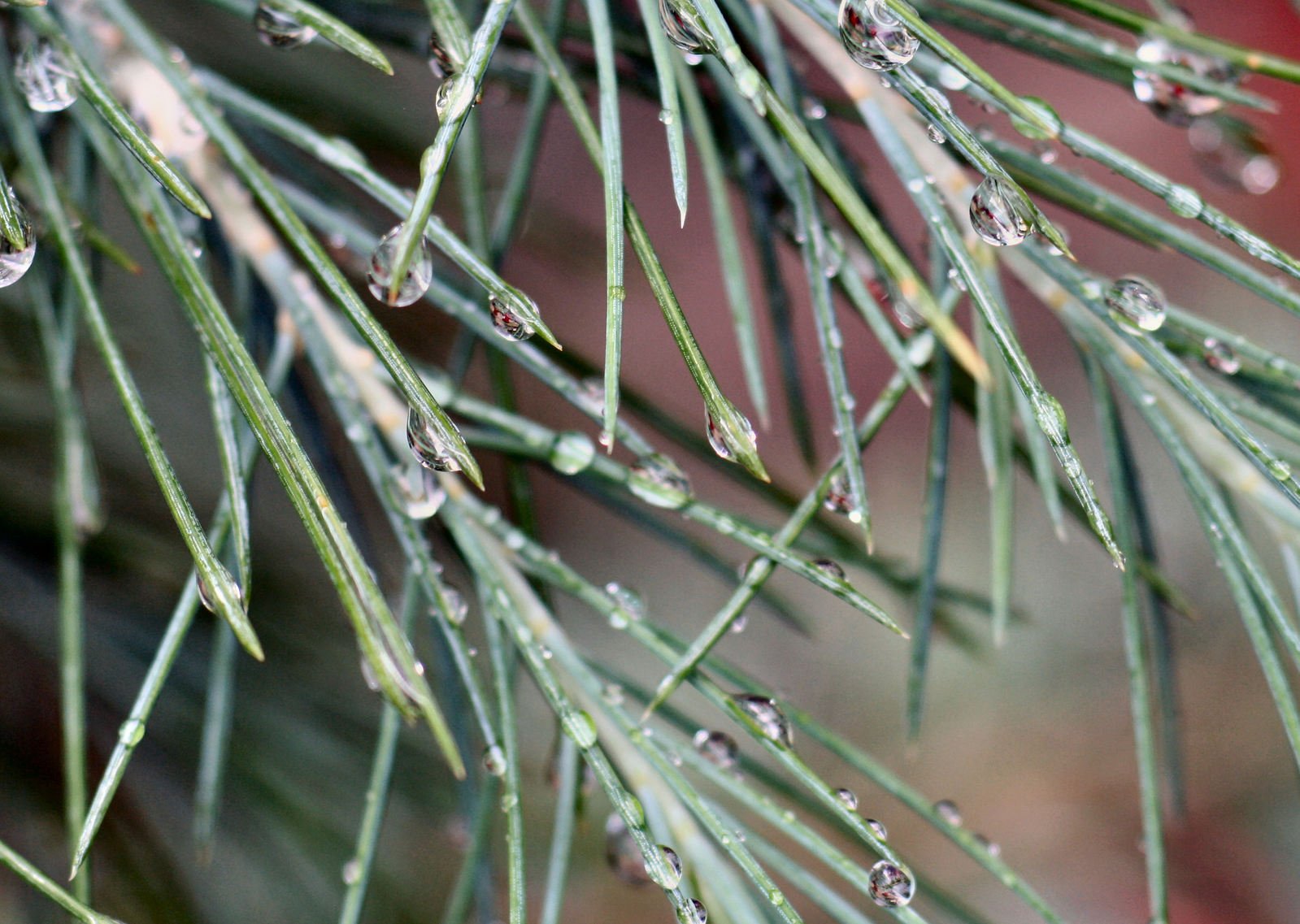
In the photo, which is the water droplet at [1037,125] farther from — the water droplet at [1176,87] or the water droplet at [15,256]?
the water droplet at [15,256]

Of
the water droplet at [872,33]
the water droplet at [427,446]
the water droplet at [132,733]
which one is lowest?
the water droplet at [132,733]

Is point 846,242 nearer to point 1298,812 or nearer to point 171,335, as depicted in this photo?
point 171,335

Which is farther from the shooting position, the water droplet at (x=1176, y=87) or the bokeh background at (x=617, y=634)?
the bokeh background at (x=617, y=634)

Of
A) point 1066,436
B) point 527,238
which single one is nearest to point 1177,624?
point 527,238

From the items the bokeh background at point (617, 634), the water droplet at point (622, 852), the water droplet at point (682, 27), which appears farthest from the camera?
the bokeh background at point (617, 634)

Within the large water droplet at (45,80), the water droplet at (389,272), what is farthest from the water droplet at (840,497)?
the large water droplet at (45,80)
